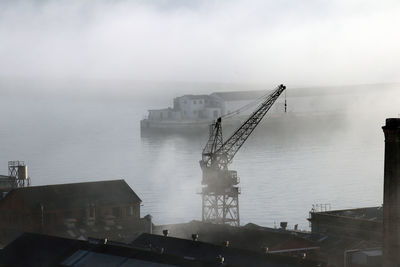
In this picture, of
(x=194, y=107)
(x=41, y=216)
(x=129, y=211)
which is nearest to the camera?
(x=41, y=216)

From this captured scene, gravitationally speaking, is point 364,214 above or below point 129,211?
above

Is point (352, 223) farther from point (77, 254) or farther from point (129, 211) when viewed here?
point (77, 254)

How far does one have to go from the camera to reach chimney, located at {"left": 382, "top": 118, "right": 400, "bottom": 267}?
87.1 feet

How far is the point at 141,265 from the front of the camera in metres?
25.5

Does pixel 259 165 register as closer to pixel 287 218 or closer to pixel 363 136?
pixel 287 218

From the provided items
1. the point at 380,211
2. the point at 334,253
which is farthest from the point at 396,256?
the point at 380,211

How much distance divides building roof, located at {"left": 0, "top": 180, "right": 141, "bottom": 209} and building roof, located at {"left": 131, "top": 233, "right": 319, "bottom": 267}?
16.8 meters

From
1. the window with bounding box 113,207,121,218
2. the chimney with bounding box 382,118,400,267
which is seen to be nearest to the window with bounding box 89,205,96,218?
the window with bounding box 113,207,121,218

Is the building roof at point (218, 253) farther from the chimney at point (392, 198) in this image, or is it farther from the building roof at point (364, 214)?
the building roof at point (364, 214)

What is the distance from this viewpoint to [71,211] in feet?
161

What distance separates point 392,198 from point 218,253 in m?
6.05

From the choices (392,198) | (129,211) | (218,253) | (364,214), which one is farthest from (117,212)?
(392,198)

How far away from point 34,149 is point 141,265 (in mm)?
110971

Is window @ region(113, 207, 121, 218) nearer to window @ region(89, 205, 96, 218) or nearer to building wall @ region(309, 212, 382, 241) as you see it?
window @ region(89, 205, 96, 218)
